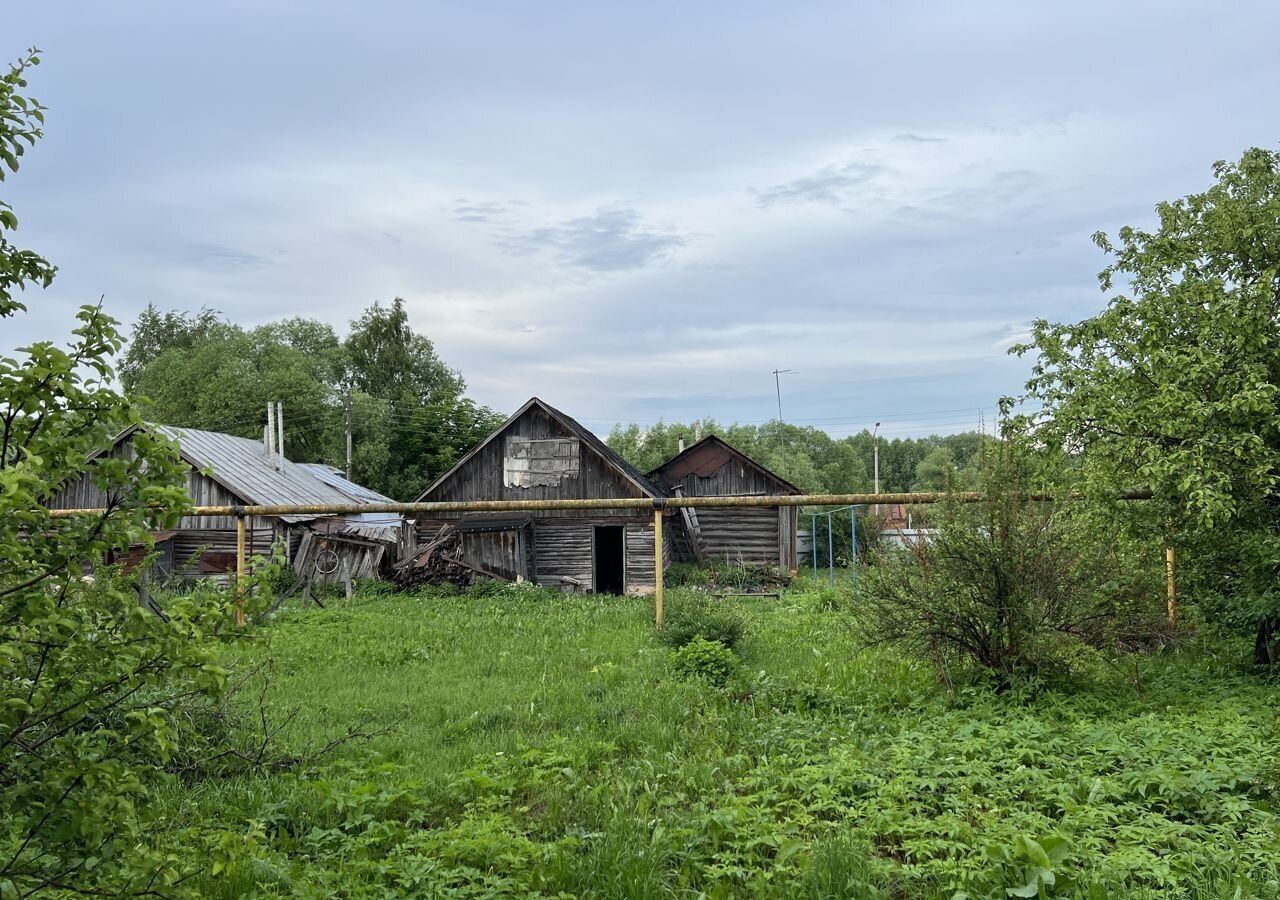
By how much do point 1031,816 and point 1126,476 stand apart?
15.2 ft

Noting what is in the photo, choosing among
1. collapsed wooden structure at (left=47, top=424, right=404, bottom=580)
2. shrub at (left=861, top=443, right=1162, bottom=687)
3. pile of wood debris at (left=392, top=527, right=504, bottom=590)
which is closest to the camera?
shrub at (left=861, top=443, right=1162, bottom=687)

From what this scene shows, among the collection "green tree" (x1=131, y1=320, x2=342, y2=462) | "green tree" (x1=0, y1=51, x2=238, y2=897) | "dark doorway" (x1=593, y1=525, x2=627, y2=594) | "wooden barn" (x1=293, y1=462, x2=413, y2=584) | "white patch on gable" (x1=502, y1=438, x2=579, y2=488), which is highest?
"green tree" (x1=131, y1=320, x2=342, y2=462)

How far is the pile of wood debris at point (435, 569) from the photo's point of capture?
19281 millimetres

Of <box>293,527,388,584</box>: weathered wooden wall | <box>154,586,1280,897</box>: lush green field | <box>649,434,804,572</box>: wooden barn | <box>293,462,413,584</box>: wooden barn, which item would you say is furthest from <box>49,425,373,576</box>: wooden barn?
<box>154,586,1280,897</box>: lush green field

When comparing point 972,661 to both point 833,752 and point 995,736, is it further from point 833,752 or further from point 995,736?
point 833,752

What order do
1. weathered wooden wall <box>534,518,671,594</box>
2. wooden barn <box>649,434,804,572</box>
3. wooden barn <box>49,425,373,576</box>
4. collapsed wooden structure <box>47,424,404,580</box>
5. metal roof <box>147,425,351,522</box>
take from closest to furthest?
collapsed wooden structure <box>47,424,404,580</box> < wooden barn <box>49,425,373,576</box> < metal roof <box>147,425,351,522</box> < weathered wooden wall <box>534,518,671,594</box> < wooden barn <box>649,434,804,572</box>

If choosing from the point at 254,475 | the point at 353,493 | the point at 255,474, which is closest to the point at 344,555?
the point at 254,475

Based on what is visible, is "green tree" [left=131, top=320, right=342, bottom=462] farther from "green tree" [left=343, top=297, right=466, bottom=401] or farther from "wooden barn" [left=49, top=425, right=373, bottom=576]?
"wooden barn" [left=49, top=425, right=373, bottom=576]

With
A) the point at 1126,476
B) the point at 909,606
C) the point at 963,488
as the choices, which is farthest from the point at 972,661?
the point at 1126,476

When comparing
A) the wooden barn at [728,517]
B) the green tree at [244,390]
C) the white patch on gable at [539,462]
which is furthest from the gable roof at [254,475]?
the green tree at [244,390]

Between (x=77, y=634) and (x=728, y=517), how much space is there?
26573 mm

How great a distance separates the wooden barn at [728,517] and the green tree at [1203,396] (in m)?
17.8

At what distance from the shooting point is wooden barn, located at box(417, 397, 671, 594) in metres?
21.1

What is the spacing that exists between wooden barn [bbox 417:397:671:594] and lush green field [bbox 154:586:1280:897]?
1266 centimetres
